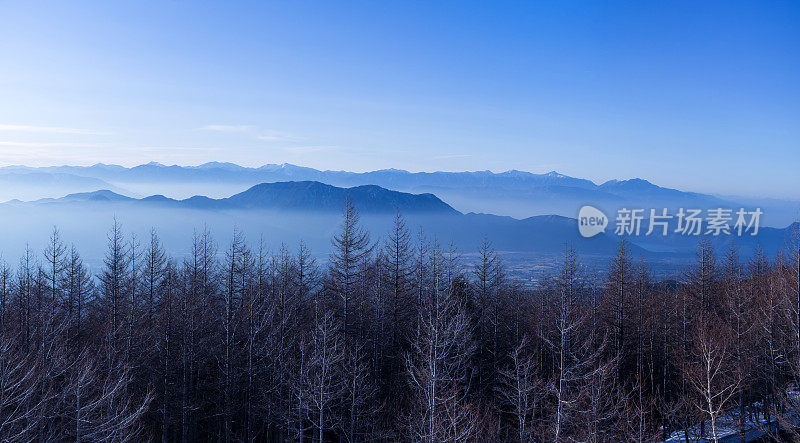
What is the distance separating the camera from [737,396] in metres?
29.2

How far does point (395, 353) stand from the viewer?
33.2m

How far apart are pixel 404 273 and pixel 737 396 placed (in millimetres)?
23419

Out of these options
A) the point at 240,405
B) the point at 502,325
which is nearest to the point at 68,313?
the point at 240,405

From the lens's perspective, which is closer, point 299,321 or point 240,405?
point 240,405

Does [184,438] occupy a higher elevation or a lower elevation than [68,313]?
lower

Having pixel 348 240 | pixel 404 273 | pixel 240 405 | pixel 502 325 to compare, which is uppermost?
pixel 348 240

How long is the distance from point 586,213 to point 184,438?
76984mm

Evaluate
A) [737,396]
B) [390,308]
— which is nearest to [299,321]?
[390,308]

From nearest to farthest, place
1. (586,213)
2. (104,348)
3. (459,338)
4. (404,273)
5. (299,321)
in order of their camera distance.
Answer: (104,348) < (459,338) < (299,321) < (404,273) < (586,213)

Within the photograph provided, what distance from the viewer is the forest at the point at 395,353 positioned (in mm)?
20812

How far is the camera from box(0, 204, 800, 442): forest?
20812 mm

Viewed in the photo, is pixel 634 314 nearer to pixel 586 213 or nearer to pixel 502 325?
pixel 502 325

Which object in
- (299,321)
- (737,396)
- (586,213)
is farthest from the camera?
(586,213)

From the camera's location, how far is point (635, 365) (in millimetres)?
36656
